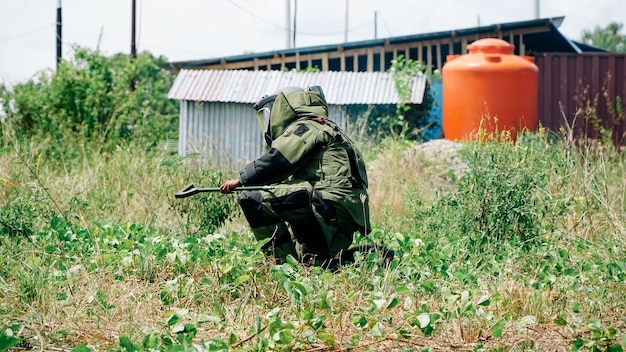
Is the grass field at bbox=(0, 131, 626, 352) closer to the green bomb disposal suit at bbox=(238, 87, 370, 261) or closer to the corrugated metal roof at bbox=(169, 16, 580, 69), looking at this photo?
the green bomb disposal suit at bbox=(238, 87, 370, 261)

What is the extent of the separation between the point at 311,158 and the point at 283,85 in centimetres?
978

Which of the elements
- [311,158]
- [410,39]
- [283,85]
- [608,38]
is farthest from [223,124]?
[608,38]

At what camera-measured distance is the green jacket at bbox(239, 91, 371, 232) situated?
18.0 feet

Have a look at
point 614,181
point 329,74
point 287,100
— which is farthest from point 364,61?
point 287,100

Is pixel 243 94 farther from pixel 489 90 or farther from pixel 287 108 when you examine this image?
pixel 287 108

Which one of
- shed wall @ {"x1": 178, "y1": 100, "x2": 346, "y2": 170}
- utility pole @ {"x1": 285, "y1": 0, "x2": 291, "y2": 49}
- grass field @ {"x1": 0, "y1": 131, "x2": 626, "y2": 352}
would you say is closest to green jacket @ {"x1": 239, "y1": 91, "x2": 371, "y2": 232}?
grass field @ {"x1": 0, "y1": 131, "x2": 626, "y2": 352}

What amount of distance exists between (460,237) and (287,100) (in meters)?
1.88

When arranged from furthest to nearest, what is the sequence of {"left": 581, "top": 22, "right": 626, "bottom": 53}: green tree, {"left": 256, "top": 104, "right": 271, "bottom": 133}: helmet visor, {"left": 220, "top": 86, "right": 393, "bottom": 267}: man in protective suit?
1. {"left": 581, "top": 22, "right": 626, "bottom": 53}: green tree
2. {"left": 256, "top": 104, "right": 271, "bottom": 133}: helmet visor
3. {"left": 220, "top": 86, "right": 393, "bottom": 267}: man in protective suit

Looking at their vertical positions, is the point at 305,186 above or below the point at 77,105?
below

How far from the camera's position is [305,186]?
5.52m

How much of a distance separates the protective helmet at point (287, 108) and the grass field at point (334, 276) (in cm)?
83

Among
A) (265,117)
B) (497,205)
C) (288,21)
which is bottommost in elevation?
(497,205)

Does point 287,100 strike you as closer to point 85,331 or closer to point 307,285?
point 307,285

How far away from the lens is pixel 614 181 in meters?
8.84
